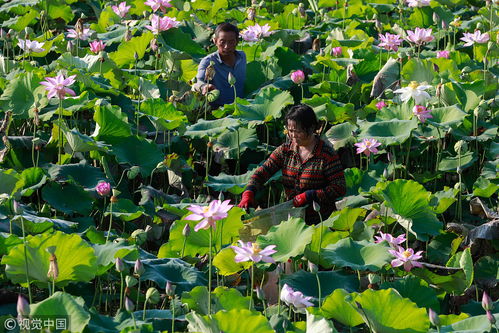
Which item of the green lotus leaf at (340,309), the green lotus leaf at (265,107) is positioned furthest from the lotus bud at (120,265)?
the green lotus leaf at (265,107)

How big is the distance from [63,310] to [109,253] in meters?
0.51

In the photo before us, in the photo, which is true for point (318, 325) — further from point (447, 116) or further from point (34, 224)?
point (447, 116)

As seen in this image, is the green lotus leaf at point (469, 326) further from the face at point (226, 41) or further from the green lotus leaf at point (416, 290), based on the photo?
the face at point (226, 41)

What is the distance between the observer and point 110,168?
4.28m

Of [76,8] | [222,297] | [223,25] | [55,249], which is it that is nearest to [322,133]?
[223,25]

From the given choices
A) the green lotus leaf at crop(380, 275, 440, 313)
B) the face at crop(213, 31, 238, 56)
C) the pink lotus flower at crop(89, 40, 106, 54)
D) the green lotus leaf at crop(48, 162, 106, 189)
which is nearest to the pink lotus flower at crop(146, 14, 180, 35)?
the pink lotus flower at crop(89, 40, 106, 54)

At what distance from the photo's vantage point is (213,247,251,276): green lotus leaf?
304 centimetres

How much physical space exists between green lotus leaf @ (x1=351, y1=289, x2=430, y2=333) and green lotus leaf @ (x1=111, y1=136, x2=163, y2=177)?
1779mm

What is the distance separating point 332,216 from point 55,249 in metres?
1.23

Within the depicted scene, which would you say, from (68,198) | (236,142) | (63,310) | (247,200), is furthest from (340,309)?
(236,142)

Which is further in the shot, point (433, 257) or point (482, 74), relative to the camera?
point (482, 74)

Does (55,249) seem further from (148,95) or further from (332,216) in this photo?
(148,95)

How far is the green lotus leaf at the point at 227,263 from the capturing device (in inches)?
119

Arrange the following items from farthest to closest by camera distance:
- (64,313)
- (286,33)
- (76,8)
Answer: (76,8), (286,33), (64,313)
